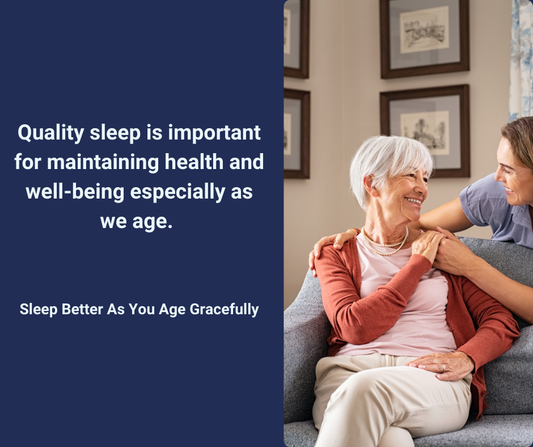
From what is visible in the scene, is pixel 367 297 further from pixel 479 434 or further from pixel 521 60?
pixel 521 60

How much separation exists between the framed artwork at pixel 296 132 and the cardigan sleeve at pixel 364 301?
51.4 inches

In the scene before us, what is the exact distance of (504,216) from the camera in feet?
5.53

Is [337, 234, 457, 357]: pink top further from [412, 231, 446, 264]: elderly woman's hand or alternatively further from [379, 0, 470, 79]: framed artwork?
[379, 0, 470, 79]: framed artwork

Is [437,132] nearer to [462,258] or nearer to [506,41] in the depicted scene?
[506,41]

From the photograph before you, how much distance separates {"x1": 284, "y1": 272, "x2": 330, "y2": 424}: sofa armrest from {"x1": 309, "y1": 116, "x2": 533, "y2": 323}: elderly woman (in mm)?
144

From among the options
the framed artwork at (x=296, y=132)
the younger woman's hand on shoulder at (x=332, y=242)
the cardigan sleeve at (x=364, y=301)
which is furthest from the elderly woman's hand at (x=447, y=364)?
the framed artwork at (x=296, y=132)

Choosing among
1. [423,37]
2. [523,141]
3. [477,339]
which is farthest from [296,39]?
[477,339]

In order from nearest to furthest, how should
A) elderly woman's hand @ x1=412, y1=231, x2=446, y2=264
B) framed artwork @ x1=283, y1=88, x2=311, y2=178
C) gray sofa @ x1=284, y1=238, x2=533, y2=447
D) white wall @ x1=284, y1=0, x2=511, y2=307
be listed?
1. gray sofa @ x1=284, y1=238, x2=533, y2=447
2. elderly woman's hand @ x1=412, y1=231, x2=446, y2=264
3. white wall @ x1=284, y1=0, x2=511, y2=307
4. framed artwork @ x1=283, y1=88, x2=311, y2=178

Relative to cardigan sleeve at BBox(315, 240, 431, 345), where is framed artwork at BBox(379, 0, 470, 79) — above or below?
above

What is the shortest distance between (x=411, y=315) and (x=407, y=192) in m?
0.33

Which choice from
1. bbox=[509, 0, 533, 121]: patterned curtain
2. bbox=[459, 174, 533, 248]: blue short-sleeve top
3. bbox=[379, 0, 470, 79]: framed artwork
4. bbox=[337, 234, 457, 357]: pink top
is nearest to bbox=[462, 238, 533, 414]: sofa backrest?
bbox=[337, 234, 457, 357]: pink top

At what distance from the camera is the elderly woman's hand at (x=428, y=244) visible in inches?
59.7

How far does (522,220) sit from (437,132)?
1221mm

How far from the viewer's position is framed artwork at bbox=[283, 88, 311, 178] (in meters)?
2.79
